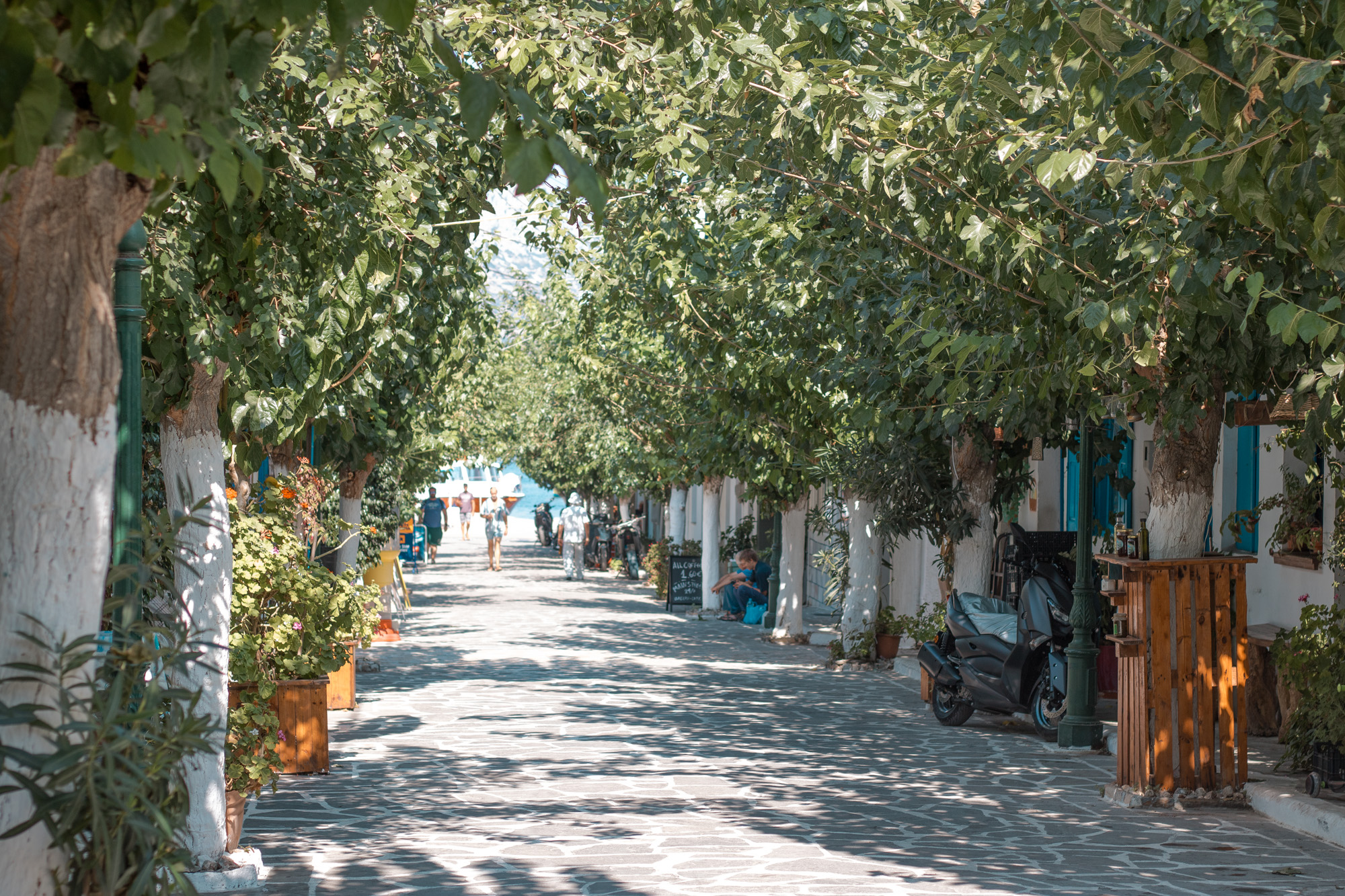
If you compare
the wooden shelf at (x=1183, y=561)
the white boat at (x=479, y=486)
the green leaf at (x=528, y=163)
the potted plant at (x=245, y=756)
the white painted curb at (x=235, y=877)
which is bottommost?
the white painted curb at (x=235, y=877)

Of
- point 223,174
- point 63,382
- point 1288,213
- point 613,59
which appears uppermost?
point 613,59

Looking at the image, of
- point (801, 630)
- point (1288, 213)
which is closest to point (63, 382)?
point (1288, 213)

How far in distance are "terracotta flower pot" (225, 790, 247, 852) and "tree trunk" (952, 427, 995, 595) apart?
328 inches

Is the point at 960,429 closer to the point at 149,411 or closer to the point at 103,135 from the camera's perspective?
the point at 149,411

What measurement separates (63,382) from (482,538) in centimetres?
7099

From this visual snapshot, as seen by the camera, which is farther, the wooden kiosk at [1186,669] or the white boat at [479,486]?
the white boat at [479,486]

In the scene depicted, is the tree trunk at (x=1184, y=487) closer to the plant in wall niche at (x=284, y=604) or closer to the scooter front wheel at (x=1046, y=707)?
the scooter front wheel at (x=1046, y=707)

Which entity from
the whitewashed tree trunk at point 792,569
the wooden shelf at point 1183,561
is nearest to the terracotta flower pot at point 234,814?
the wooden shelf at point 1183,561

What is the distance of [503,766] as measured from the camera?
10531mm

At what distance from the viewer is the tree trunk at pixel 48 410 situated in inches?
117

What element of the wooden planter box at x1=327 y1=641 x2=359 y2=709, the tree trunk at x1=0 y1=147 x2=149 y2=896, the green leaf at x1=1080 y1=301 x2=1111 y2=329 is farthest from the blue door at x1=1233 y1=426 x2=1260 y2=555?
the tree trunk at x1=0 y1=147 x2=149 y2=896

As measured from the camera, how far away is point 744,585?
82.7ft

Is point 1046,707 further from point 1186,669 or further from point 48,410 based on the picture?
point 48,410

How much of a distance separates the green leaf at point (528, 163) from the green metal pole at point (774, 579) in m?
20.2
